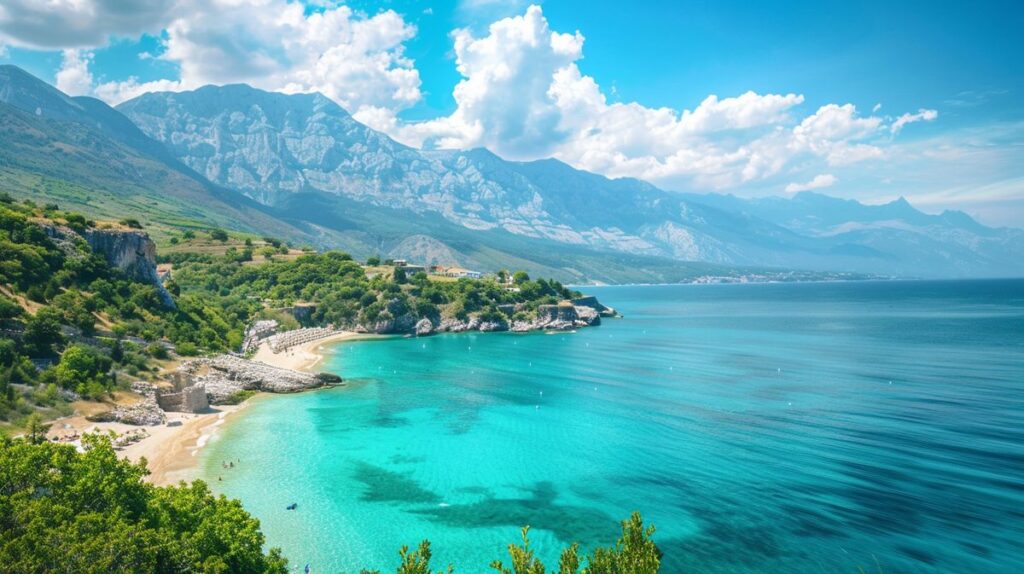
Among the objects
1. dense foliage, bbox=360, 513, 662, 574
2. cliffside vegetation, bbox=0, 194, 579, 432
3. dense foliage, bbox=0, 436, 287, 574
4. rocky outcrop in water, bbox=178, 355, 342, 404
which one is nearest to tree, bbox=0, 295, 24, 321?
cliffside vegetation, bbox=0, 194, 579, 432

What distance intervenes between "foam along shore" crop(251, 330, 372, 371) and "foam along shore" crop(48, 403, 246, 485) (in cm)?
3460

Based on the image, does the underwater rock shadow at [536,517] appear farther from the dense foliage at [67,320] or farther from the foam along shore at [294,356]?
the foam along shore at [294,356]

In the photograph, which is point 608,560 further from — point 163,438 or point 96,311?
point 96,311

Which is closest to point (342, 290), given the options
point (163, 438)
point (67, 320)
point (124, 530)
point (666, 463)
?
point (67, 320)

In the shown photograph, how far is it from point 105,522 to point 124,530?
201 centimetres

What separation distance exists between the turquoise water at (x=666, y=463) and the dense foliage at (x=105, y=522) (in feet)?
25.6

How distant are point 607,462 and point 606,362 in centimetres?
5559

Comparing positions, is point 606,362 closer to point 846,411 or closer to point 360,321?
point 846,411

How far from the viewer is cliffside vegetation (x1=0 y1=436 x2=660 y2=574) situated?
18219 millimetres

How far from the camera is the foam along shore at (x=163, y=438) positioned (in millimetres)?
42781

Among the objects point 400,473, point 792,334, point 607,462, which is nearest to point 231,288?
point 400,473

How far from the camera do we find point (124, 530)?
20594 millimetres

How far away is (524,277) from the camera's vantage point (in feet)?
622

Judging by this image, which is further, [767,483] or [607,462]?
[607,462]
